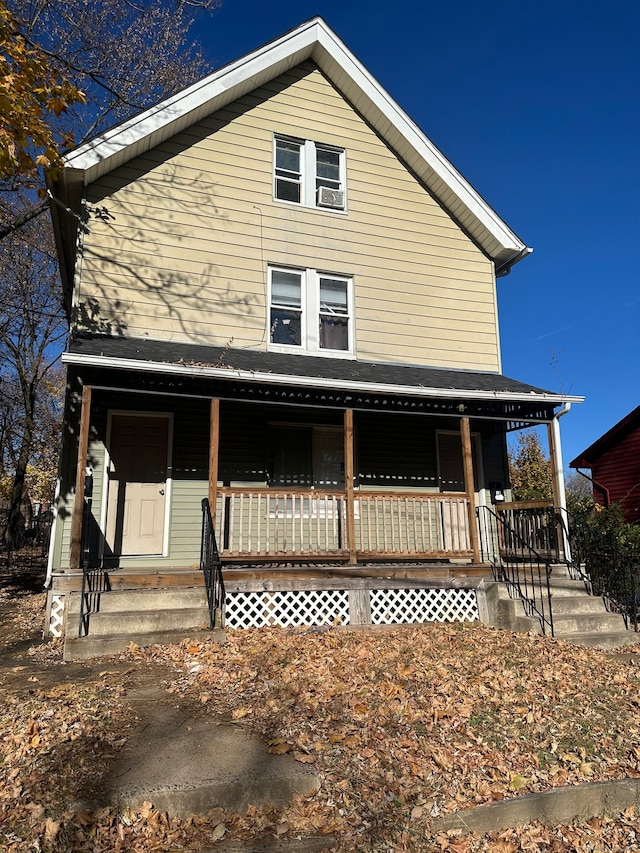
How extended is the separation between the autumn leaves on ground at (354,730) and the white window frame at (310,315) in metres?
5.63

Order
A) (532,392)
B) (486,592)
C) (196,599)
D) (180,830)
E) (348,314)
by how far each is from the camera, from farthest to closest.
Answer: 1. (348,314)
2. (532,392)
3. (486,592)
4. (196,599)
5. (180,830)

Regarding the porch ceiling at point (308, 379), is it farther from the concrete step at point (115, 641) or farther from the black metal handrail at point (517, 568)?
the concrete step at point (115, 641)

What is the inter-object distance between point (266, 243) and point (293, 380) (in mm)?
3743

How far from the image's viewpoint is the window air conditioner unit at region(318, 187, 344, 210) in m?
11.9

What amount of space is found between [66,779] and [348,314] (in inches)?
369

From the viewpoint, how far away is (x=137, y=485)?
9961mm

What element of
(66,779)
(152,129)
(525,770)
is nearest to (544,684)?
(525,770)

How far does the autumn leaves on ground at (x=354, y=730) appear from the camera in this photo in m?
3.74

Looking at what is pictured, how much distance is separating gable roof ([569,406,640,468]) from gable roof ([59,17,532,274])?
958 cm

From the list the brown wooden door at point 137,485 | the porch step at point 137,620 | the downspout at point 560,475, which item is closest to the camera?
the porch step at point 137,620

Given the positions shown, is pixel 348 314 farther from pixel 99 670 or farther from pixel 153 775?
pixel 153 775

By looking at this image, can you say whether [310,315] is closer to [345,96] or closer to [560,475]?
[345,96]

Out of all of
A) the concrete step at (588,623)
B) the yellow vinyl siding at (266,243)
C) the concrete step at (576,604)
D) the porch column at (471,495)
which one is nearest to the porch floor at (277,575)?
the porch column at (471,495)

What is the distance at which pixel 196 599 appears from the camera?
779 centimetres
